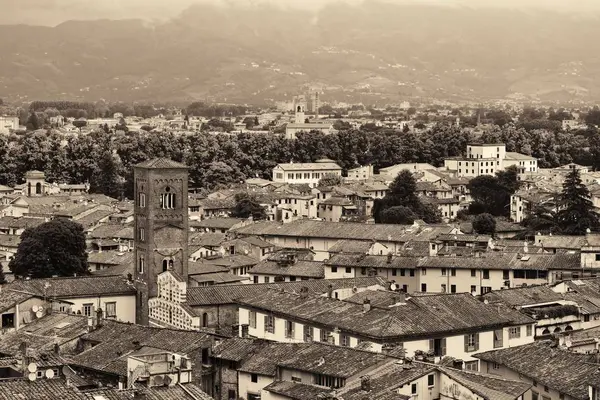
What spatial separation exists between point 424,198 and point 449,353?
216ft

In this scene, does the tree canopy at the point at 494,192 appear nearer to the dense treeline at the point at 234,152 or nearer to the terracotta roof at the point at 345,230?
the dense treeline at the point at 234,152

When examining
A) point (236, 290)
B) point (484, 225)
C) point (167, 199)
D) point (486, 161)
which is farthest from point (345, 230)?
point (486, 161)

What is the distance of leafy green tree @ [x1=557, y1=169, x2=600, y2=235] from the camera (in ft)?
275

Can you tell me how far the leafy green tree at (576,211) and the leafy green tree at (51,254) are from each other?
99.8 ft

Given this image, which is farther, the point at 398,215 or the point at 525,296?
the point at 398,215

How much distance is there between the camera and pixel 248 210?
330 ft

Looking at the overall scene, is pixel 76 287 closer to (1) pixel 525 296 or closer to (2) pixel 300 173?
(1) pixel 525 296

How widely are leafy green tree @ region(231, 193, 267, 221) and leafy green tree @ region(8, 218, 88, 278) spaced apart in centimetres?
2937

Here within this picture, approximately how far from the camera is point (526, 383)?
37.2 metres

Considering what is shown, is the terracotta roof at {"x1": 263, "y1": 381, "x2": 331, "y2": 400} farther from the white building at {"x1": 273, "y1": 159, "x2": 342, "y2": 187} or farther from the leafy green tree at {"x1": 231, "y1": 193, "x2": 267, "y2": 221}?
the white building at {"x1": 273, "y1": 159, "x2": 342, "y2": 187}

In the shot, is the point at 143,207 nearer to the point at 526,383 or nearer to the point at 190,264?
the point at 190,264

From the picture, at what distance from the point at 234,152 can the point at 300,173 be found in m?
8.55

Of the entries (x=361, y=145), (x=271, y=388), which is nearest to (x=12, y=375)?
(x=271, y=388)

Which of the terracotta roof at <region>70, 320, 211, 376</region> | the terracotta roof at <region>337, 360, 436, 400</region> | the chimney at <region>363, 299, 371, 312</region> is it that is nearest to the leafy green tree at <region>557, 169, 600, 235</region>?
the chimney at <region>363, 299, 371, 312</region>
